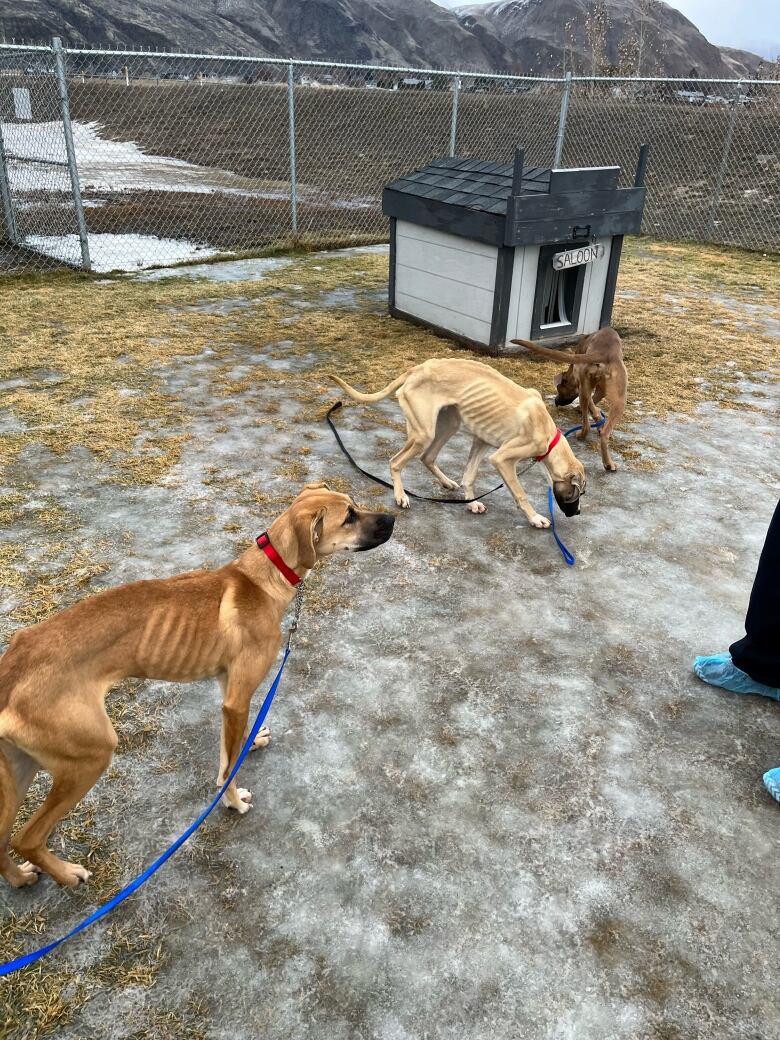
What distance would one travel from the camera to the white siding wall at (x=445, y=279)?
24.7 ft

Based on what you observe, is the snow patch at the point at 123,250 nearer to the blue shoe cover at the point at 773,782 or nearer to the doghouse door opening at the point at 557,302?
the doghouse door opening at the point at 557,302

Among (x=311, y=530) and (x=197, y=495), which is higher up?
(x=311, y=530)

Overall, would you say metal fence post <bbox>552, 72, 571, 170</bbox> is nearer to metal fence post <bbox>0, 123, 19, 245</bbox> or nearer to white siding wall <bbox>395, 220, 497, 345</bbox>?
white siding wall <bbox>395, 220, 497, 345</bbox>

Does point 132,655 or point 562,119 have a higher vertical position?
point 562,119

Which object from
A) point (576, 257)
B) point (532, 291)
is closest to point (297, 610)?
point (532, 291)

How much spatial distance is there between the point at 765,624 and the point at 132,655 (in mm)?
2524

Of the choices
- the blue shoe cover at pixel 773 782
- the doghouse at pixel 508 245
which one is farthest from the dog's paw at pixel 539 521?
the doghouse at pixel 508 245

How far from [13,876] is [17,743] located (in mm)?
603

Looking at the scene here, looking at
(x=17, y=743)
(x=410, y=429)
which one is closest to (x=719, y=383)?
(x=410, y=429)

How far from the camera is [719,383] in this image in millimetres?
7230

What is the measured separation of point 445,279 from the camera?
8039mm

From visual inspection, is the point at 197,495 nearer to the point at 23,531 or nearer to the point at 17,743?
the point at 23,531

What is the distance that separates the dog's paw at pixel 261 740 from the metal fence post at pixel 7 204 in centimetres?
1031

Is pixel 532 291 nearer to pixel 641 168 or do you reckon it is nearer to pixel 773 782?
pixel 641 168
